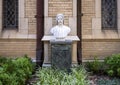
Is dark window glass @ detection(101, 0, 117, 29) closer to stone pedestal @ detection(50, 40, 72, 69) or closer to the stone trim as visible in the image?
stone pedestal @ detection(50, 40, 72, 69)

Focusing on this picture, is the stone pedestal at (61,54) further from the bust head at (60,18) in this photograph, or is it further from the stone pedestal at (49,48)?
the bust head at (60,18)

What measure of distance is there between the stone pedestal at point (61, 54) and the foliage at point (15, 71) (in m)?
0.66

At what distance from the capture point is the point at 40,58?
10.8 metres

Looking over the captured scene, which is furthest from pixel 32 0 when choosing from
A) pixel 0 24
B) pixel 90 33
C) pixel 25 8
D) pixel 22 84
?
pixel 22 84

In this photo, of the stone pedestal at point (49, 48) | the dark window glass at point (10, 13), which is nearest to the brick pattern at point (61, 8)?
the stone pedestal at point (49, 48)

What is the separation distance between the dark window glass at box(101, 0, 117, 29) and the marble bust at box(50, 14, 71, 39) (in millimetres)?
1771

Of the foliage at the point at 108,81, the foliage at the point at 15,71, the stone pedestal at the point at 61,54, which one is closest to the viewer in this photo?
the foliage at the point at 15,71

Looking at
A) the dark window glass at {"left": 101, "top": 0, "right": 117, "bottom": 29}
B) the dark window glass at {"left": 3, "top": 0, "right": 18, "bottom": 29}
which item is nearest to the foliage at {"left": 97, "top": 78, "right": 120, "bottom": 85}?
the dark window glass at {"left": 101, "top": 0, "right": 117, "bottom": 29}

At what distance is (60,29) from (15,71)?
2.26 m

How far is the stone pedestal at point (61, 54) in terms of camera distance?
9672 mm

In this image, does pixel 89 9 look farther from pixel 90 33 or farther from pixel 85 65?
pixel 85 65

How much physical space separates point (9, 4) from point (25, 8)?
0.63 metres

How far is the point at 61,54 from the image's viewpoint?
9695 millimetres

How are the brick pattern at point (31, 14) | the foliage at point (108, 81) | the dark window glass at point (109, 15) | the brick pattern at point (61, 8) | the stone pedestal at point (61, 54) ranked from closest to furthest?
1. the foliage at point (108, 81)
2. the stone pedestal at point (61, 54)
3. the brick pattern at point (61, 8)
4. the brick pattern at point (31, 14)
5. the dark window glass at point (109, 15)
